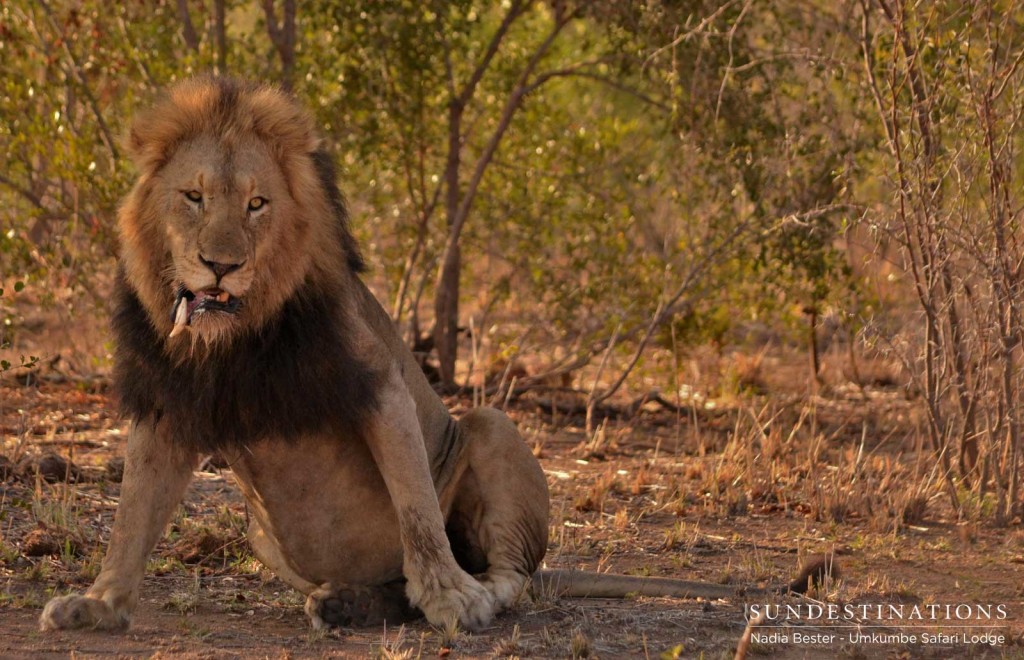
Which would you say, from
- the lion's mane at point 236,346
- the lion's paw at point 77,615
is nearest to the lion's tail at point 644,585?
the lion's mane at point 236,346

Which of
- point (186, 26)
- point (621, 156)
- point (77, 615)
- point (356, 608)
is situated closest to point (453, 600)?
point (356, 608)

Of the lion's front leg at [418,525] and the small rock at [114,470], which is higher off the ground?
the lion's front leg at [418,525]

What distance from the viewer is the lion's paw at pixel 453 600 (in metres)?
3.95

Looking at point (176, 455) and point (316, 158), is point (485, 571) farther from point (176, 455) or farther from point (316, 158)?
point (316, 158)

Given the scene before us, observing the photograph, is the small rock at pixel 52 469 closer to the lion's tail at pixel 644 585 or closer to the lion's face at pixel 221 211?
the lion's face at pixel 221 211

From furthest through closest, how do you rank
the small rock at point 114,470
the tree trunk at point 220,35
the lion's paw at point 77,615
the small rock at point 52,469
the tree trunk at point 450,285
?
the tree trunk at point 450,285 → the tree trunk at point 220,35 → the small rock at point 114,470 → the small rock at point 52,469 → the lion's paw at point 77,615

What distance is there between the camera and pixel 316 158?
161 inches

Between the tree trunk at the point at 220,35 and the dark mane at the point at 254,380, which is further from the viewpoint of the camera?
the tree trunk at the point at 220,35

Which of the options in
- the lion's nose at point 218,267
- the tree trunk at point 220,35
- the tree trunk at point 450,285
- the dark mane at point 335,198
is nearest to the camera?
the lion's nose at point 218,267

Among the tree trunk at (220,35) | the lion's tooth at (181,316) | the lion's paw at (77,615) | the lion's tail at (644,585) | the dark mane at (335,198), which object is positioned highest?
the tree trunk at (220,35)

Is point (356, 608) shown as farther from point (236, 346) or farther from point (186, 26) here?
point (186, 26)

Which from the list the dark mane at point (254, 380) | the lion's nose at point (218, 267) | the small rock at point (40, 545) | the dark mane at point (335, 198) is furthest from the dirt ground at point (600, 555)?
the dark mane at point (335, 198)

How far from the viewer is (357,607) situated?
4129 millimetres

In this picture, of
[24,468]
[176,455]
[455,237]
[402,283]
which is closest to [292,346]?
[176,455]
